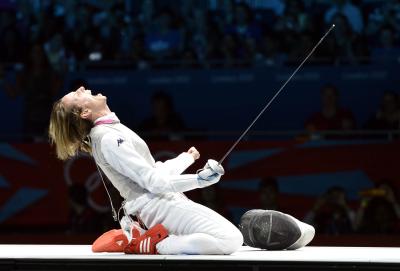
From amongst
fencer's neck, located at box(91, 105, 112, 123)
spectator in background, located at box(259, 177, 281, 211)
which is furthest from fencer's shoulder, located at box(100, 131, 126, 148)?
spectator in background, located at box(259, 177, 281, 211)

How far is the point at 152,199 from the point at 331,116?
372 centimetres

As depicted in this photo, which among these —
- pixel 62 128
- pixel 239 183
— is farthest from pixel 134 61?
pixel 62 128

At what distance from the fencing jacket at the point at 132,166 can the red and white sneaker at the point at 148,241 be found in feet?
0.52

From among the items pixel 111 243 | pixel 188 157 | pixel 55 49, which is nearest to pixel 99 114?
pixel 188 157

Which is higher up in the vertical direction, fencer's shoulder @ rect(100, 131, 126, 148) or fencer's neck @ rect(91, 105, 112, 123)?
fencer's neck @ rect(91, 105, 112, 123)

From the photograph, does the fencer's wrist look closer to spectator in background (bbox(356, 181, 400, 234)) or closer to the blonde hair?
the blonde hair

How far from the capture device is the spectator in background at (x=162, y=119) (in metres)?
8.25

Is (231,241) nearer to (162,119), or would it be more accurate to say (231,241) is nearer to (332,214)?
(332,214)

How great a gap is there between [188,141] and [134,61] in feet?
3.69

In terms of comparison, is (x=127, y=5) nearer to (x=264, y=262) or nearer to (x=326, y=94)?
(x=326, y=94)

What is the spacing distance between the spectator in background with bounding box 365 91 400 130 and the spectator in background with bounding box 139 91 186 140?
1.80 m

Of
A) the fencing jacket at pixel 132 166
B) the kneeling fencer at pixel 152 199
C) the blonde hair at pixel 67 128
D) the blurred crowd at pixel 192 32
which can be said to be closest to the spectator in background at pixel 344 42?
the blurred crowd at pixel 192 32

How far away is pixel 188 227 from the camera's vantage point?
467cm

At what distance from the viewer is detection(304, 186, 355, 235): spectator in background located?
7680 millimetres
